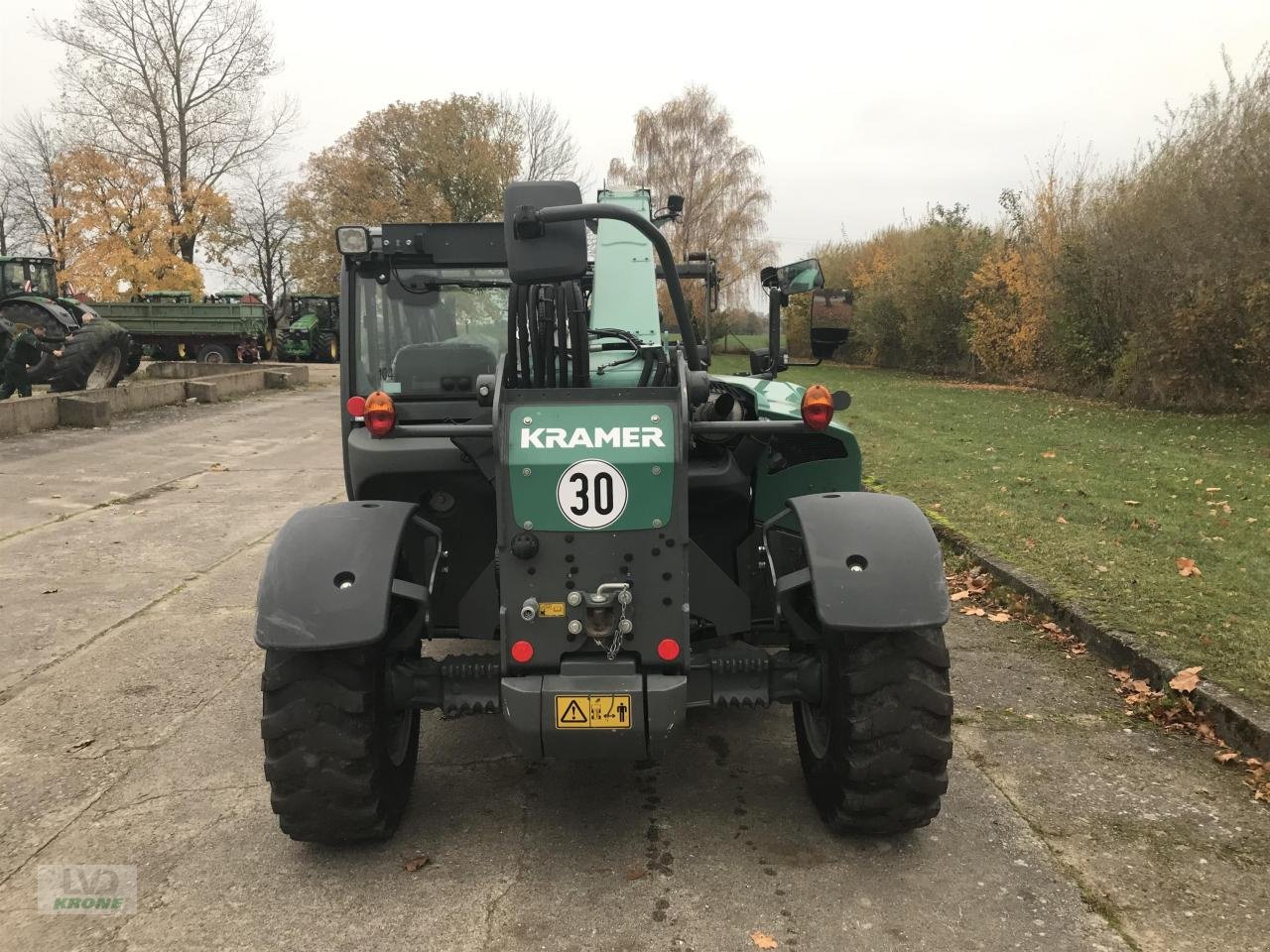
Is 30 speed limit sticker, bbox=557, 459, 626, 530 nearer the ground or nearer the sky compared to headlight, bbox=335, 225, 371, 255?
nearer the ground

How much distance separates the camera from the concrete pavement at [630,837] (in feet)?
9.37

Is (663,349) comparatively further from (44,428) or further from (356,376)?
(44,428)

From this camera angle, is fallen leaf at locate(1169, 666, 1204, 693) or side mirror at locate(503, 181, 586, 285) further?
fallen leaf at locate(1169, 666, 1204, 693)

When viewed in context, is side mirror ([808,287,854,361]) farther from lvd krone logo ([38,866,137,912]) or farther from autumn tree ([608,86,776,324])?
autumn tree ([608,86,776,324])

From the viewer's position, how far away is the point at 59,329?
59.2 ft

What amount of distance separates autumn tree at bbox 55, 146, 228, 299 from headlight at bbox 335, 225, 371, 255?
102 feet

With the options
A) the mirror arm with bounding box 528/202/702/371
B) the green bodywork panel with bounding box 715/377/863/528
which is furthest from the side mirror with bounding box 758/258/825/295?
the mirror arm with bounding box 528/202/702/371

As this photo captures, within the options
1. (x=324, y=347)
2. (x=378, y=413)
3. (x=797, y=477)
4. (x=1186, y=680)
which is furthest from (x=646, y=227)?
(x=324, y=347)

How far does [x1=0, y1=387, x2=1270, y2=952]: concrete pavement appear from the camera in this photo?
9.37 ft

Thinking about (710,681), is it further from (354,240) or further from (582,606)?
(354,240)

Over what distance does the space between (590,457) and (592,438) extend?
6 centimetres

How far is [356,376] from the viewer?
16.8ft

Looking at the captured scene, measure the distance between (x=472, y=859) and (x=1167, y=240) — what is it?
59.6 feet

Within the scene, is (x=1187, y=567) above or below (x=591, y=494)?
below
